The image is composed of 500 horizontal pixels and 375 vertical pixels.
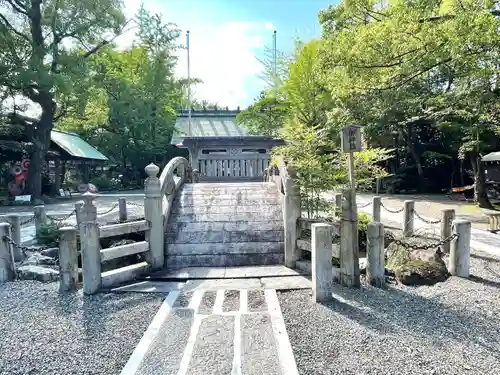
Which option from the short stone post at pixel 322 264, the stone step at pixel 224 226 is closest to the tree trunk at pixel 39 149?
the stone step at pixel 224 226

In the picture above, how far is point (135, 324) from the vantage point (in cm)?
400

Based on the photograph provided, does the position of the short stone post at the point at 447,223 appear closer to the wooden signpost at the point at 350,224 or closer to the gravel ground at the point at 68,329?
the wooden signpost at the point at 350,224

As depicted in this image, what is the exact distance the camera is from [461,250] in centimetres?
539

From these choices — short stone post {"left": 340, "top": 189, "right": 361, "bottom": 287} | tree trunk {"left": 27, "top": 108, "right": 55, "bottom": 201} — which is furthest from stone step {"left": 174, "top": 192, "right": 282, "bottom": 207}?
tree trunk {"left": 27, "top": 108, "right": 55, "bottom": 201}

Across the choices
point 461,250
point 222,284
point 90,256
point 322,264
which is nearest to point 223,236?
point 222,284

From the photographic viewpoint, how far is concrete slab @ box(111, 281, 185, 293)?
16.7ft

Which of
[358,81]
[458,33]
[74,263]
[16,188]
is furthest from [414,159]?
[16,188]

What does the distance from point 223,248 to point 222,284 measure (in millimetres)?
1288

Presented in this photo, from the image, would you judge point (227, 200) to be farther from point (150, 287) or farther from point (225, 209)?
point (150, 287)

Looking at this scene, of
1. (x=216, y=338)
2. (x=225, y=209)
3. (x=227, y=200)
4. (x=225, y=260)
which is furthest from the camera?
(x=227, y=200)

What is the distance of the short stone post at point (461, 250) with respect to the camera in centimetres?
539

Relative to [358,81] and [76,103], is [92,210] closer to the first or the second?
[358,81]

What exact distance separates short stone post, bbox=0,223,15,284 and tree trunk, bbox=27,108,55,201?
14.2m

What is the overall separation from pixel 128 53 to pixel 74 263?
28.9 metres
